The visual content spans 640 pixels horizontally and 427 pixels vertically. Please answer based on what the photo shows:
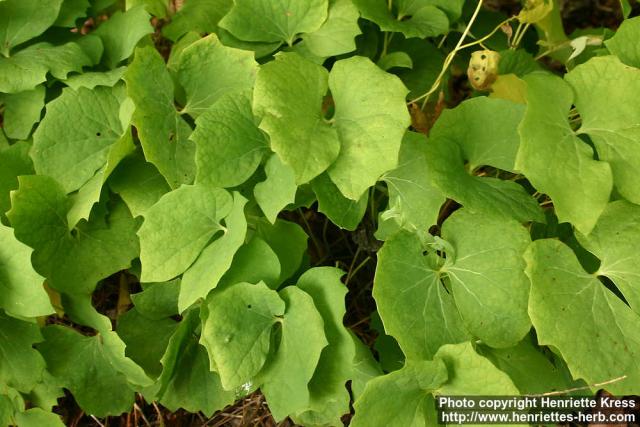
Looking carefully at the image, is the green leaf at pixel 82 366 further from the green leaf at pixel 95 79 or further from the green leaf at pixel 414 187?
the green leaf at pixel 414 187

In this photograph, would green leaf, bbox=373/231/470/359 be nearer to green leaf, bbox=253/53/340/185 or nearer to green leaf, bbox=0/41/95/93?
green leaf, bbox=253/53/340/185

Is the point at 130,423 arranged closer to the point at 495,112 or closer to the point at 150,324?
the point at 150,324

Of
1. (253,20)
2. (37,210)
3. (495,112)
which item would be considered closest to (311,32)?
(253,20)

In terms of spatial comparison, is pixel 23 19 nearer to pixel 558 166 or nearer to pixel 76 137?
pixel 76 137

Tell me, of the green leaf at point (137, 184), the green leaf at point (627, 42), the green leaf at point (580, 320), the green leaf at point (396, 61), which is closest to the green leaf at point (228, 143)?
the green leaf at point (137, 184)

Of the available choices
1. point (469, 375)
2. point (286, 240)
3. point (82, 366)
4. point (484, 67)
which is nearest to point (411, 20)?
point (484, 67)

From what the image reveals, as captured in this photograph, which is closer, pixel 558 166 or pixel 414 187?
pixel 558 166
